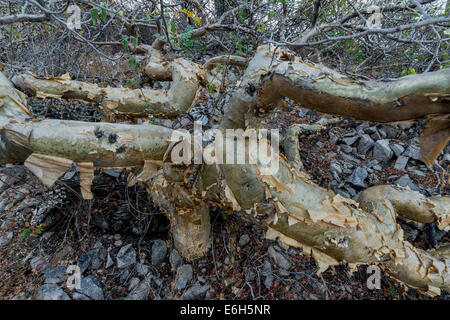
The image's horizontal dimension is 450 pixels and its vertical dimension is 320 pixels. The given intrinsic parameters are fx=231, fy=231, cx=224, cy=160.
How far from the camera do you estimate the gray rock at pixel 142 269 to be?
222 centimetres

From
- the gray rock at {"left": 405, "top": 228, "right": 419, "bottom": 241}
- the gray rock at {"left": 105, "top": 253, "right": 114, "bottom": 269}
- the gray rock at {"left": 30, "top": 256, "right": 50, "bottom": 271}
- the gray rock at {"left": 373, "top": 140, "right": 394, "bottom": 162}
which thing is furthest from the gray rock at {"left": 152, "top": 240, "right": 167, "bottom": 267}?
the gray rock at {"left": 373, "top": 140, "right": 394, "bottom": 162}

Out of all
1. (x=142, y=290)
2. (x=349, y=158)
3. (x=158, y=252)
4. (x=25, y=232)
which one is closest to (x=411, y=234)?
(x=349, y=158)

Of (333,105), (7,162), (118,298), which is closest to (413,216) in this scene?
(333,105)

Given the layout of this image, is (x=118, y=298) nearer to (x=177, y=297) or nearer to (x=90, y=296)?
(x=90, y=296)

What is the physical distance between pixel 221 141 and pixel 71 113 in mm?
2839

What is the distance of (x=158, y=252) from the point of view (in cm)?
233

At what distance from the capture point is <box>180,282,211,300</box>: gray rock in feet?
6.75

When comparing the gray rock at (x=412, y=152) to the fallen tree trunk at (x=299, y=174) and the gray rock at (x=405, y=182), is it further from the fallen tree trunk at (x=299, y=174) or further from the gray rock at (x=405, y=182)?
the fallen tree trunk at (x=299, y=174)

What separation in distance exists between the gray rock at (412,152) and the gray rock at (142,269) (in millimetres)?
3574

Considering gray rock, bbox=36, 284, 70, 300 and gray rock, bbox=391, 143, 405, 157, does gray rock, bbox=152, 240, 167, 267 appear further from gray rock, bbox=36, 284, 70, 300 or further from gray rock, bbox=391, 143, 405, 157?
gray rock, bbox=391, 143, 405, 157

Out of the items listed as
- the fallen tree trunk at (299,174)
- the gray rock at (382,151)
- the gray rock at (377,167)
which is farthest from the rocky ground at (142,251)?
the fallen tree trunk at (299,174)

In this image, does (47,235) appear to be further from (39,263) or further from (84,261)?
(84,261)

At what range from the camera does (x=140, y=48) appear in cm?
356

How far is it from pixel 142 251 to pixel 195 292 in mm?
688
